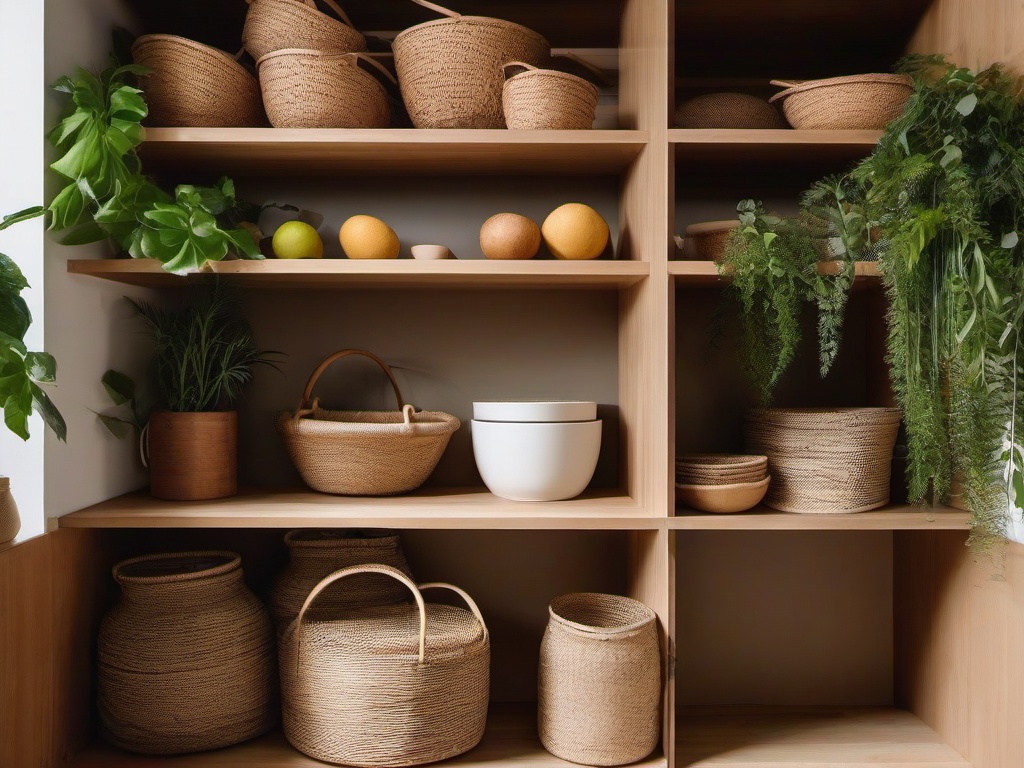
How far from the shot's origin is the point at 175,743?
55.4 inches

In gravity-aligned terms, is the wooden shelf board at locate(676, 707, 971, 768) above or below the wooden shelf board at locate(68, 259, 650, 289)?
below

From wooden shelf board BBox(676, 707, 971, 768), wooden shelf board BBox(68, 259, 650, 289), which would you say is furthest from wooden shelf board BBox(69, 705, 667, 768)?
wooden shelf board BBox(68, 259, 650, 289)

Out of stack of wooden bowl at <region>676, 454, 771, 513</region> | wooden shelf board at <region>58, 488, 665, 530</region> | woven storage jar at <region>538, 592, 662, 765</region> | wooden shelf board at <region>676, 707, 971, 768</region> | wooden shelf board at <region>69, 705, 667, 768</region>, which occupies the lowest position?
wooden shelf board at <region>676, 707, 971, 768</region>

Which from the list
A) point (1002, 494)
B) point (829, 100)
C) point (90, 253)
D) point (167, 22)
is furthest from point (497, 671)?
point (167, 22)

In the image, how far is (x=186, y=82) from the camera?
1.44 meters

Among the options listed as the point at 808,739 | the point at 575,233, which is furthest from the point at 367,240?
the point at 808,739

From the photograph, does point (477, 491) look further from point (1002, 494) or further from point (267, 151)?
point (1002, 494)

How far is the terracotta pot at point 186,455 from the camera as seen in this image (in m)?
1.51

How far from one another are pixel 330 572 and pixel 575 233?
0.85 m

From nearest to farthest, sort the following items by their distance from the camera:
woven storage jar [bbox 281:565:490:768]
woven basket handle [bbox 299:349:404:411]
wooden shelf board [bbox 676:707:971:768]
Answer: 1. woven storage jar [bbox 281:565:490:768]
2. wooden shelf board [bbox 676:707:971:768]
3. woven basket handle [bbox 299:349:404:411]

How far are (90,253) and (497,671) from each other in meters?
1.23

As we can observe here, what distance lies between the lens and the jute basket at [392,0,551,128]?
144 cm

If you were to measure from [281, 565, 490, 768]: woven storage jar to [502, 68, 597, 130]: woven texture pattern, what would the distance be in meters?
0.88

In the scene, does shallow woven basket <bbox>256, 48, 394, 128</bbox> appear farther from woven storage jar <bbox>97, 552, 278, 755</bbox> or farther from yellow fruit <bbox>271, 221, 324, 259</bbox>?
woven storage jar <bbox>97, 552, 278, 755</bbox>
